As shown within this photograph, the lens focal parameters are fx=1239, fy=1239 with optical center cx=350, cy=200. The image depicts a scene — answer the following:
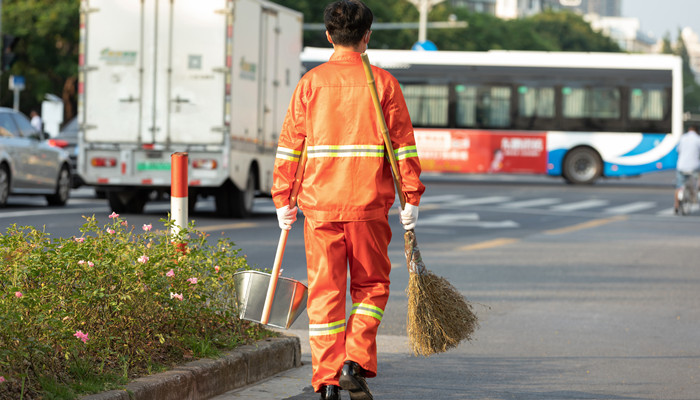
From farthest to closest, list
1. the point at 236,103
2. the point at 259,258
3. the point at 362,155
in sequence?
the point at 236,103 < the point at 259,258 < the point at 362,155

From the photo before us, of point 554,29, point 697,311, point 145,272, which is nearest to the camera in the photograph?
point 145,272

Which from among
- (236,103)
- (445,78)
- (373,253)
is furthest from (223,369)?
(445,78)

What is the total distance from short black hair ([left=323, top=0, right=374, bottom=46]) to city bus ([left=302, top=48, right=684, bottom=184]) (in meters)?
26.9

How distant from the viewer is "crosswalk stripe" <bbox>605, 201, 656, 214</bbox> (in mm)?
23870

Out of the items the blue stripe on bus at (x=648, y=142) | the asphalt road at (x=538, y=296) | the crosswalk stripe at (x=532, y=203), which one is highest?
the blue stripe on bus at (x=648, y=142)

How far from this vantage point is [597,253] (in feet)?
48.5

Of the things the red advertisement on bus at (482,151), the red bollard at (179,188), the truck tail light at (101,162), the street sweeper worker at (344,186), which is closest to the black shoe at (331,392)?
the street sweeper worker at (344,186)

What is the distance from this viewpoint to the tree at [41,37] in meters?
44.8

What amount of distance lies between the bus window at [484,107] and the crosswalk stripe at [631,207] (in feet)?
21.3

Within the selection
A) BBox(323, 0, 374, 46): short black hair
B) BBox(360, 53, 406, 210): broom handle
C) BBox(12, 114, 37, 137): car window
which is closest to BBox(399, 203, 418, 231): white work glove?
BBox(360, 53, 406, 210): broom handle

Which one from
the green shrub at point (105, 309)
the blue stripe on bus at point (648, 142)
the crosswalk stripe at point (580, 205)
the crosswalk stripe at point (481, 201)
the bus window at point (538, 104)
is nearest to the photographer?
the green shrub at point (105, 309)

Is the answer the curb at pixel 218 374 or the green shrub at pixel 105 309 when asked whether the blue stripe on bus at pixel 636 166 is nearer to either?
the curb at pixel 218 374

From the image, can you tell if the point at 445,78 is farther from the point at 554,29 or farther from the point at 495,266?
the point at 554,29

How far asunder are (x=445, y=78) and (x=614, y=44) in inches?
3368
